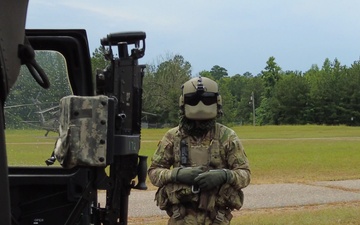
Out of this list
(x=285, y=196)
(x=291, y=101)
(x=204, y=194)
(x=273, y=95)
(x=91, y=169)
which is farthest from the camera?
(x=273, y=95)

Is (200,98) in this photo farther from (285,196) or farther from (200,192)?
(285,196)

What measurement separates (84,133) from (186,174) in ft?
6.28

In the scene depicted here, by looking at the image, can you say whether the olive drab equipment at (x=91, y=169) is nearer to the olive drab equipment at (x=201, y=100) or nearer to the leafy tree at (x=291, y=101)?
the olive drab equipment at (x=201, y=100)

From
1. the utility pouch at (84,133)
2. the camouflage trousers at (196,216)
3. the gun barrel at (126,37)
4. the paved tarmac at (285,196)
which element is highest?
the gun barrel at (126,37)

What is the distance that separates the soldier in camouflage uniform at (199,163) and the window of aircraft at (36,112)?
1077mm

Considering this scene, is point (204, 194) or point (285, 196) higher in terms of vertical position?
point (204, 194)

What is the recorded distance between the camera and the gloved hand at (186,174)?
412cm

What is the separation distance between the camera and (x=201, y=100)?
4.27m

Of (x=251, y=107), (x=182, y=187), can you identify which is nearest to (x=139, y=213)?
(x=182, y=187)

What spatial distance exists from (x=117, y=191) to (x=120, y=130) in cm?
37

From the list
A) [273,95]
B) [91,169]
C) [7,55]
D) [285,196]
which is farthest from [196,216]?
[273,95]

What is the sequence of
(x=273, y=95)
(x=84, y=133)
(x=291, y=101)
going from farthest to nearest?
(x=273, y=95)
(x=291, y=101)
(x=84, y=133)

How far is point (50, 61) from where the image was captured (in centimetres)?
336

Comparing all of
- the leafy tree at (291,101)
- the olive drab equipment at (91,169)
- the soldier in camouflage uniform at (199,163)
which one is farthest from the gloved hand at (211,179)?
the leafy tree at (291,101)
